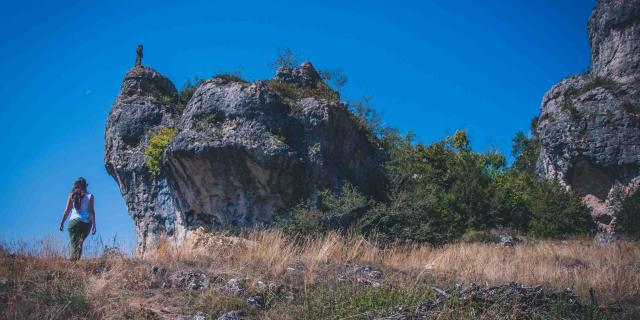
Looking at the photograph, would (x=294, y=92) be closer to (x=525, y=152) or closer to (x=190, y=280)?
(x=190, y=280)

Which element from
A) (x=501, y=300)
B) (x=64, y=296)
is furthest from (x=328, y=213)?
(x=64, y=296)

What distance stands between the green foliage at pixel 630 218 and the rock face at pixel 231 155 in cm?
929

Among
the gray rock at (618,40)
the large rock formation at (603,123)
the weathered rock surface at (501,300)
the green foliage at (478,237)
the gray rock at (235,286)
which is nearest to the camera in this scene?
the weathered rock surface at (501,300)

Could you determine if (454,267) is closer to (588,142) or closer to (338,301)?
(338,301)

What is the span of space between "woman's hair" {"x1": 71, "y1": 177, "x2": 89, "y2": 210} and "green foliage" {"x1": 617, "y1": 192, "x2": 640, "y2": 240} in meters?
18.3

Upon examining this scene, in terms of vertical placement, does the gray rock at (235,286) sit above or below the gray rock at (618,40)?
below

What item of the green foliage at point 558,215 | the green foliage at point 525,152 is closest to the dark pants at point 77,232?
the green foliage at point 558,215

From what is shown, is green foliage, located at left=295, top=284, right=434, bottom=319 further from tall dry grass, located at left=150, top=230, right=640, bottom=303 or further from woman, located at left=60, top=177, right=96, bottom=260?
woman, located at left=60, top=177, right=96, bottom=260

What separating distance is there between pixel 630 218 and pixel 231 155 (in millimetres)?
15070

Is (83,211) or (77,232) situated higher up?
(83,211)

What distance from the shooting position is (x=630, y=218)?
19.1 meters

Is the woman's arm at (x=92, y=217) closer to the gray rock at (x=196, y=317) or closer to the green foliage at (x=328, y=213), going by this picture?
the gray rock at (x=196, y=317)

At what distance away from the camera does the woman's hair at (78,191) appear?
1039 centimetres

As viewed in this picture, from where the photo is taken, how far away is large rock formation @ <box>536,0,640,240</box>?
65.8 ft
